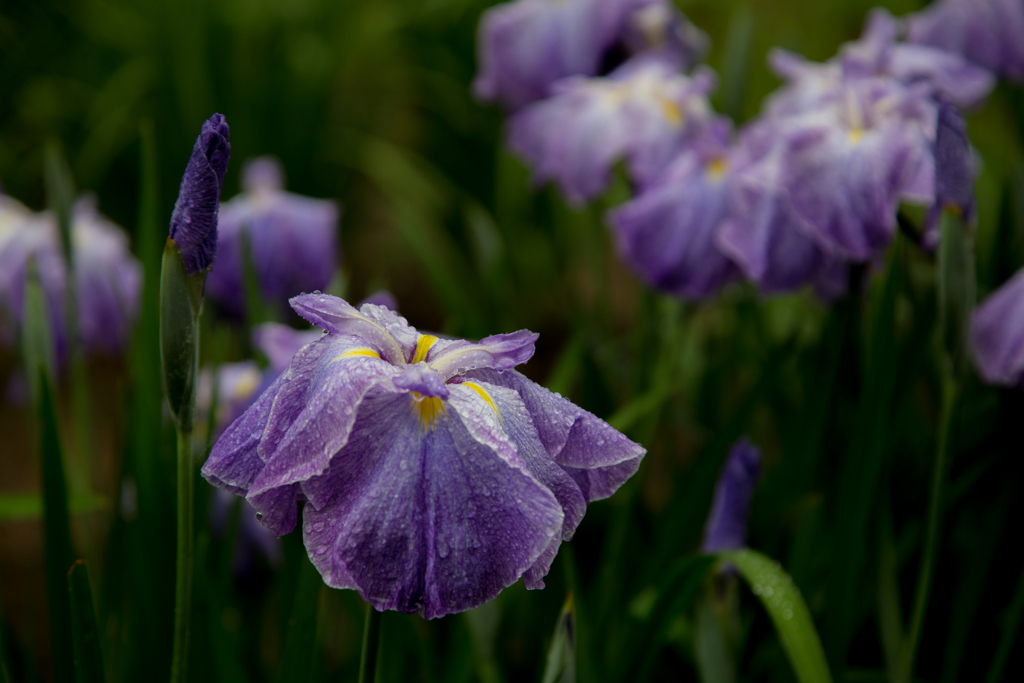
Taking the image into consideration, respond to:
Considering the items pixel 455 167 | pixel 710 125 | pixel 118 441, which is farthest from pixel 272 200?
pixel 455 167

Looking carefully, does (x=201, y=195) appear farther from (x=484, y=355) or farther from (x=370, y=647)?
(x=370, y=647)

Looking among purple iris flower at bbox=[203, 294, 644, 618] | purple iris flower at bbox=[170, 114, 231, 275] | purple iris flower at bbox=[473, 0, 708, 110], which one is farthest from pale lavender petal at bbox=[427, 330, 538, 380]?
purple iris flower at bbox=[473, 0, 708, 110]

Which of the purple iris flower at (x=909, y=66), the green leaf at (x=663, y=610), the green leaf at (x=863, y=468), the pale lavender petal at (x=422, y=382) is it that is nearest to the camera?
the pale lavender petal at (x=422, y=382)

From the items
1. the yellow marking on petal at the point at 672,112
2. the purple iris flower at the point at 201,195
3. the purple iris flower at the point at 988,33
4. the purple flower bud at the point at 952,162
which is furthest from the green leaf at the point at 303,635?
the purple iris flower at the point at 988,33

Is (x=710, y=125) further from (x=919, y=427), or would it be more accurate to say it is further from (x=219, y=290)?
→ (x=219, y=290)

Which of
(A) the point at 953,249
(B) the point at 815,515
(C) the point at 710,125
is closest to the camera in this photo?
(A) the point at 953,249

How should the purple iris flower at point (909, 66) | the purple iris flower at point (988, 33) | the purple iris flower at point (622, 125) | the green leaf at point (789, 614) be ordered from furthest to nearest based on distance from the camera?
the purple iris flower at point (988, 33) < the purple iris flower at point (622, 125) < the purple iris flower at point (909, 66) < the green leaf at point (789, 614)

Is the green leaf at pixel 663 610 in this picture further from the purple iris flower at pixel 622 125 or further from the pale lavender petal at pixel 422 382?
the purple iris flower at pixel 622 125

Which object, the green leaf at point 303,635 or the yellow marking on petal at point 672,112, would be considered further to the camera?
the yellow marking on petal at point 672,112
